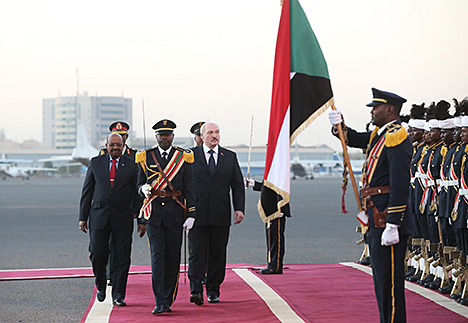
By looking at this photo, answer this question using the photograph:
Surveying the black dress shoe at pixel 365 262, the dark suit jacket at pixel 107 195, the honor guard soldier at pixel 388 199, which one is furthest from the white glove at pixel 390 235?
the black dress shoe at pixel 365 262

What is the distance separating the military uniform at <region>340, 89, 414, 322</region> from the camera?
592 cm

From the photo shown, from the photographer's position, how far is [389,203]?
234 inches

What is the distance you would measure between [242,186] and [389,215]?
3015 mm

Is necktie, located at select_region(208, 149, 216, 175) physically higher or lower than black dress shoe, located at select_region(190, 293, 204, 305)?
higher

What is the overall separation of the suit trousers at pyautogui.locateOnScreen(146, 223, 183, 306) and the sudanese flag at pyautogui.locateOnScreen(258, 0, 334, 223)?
4.50 feet

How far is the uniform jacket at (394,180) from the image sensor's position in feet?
19.4

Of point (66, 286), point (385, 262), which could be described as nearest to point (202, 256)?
point (66, 286)

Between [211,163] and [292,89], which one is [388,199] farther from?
[211,163]

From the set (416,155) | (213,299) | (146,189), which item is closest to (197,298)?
(213,299)

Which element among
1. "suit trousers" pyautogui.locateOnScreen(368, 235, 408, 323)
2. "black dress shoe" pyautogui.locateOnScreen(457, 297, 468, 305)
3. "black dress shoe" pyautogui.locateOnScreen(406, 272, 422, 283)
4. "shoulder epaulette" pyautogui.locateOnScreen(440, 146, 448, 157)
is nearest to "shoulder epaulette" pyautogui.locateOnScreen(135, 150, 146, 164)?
"suit trousers" pyautogui.locateOnScreen(368, 235, 408, 323)

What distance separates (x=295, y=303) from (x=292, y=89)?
2432mm

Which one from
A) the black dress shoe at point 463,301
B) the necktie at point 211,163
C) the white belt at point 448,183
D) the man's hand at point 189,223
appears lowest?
the black dress shoe at point 463,301

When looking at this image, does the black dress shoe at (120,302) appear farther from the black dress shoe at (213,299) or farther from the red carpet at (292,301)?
the black dress shoe at (213,299)

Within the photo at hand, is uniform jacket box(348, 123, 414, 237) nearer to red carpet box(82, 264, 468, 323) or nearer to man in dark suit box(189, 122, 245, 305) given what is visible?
red carpet box(82, 264, 468, 323)
